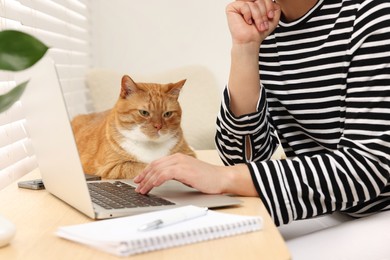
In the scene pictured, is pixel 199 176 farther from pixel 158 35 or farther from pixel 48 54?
pixel 158 35

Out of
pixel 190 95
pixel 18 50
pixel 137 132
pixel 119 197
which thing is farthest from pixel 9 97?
pixel 190 95

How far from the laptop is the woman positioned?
0.06 meters

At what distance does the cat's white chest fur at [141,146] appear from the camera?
1.24 meters

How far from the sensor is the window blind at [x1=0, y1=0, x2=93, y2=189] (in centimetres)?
143

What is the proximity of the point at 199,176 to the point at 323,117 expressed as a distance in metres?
0.36

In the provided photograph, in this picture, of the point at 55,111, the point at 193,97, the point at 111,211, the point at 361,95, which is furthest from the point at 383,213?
the point at 193,97

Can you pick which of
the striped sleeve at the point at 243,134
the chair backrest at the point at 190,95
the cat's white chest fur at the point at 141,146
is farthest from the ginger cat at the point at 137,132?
the chair backrest at the point at 190,95

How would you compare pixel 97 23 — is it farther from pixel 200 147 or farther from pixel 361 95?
pixel 361 95

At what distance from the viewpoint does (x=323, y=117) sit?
124 cm

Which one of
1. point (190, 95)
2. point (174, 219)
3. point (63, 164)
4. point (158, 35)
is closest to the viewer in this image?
point (174, 219)

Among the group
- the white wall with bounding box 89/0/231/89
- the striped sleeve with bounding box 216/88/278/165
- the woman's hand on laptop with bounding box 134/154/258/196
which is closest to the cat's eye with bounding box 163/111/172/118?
the striped sleeve with bounding box 216/88/278/165

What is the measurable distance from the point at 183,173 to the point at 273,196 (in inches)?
6.4

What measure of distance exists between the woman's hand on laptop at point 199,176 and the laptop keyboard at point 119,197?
0.03m

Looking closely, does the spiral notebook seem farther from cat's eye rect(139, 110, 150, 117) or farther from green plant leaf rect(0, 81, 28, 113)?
cat's eye rect(139, 110, 150, 117)
